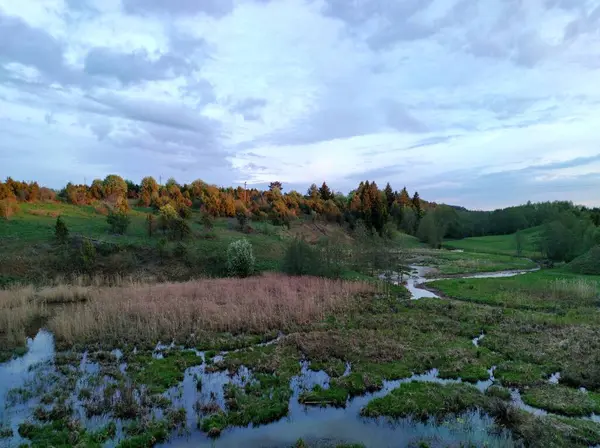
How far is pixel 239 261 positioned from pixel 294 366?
768 inches

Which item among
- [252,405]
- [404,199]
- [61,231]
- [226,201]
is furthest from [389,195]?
[252,405]

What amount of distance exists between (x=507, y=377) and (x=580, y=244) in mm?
49841

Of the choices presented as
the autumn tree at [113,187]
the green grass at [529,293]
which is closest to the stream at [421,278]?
the green grass at [529,293]

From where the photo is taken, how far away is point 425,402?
35.6 feet

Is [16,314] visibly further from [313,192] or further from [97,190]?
[313,192]

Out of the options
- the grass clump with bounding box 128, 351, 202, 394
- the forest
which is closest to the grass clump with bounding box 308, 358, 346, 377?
the grass clump with bounding box 128, 351, 202, 394

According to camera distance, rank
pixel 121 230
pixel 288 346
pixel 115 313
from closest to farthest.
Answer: pixel 288 346 → pixel 115 313 → pixel 121 230

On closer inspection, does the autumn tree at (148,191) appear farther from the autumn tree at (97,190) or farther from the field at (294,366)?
the field at (294,366)

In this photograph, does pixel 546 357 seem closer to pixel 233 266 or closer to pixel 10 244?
pixel 233 266

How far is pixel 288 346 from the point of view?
15930 mm

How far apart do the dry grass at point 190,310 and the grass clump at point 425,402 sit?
327 inches

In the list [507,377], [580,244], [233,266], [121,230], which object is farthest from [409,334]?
[580,244]

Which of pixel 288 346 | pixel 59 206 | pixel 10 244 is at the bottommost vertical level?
pixel 288 346

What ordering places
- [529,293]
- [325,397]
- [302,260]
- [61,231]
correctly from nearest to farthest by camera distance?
[325,397] → [529,293] → [302,260] → [61,231]
